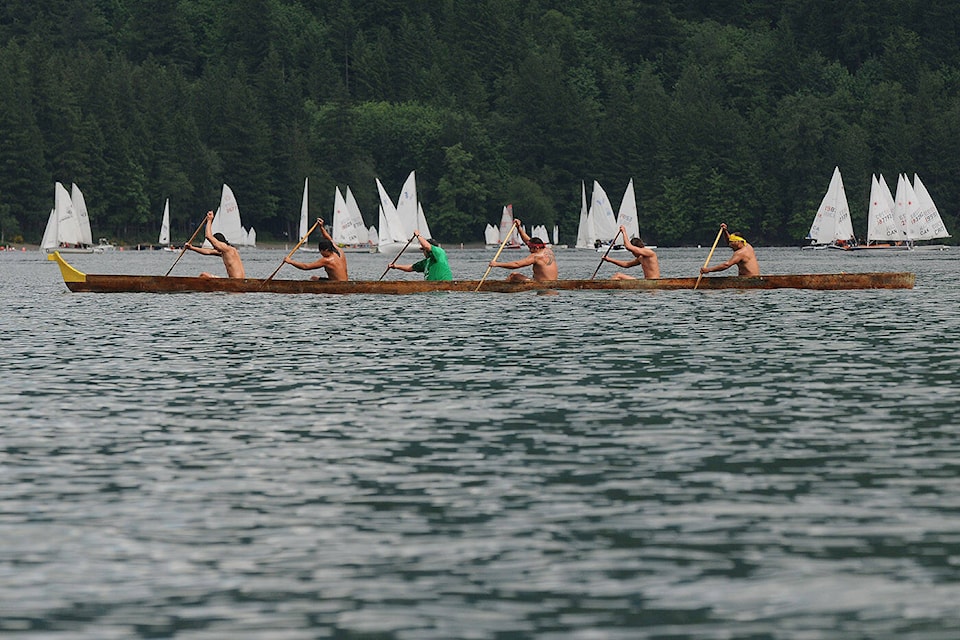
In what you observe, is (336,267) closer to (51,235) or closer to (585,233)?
(51,235)

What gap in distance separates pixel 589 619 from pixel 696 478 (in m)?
4.89

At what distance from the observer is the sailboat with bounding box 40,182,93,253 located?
412 feet

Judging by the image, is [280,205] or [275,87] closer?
[280,205]

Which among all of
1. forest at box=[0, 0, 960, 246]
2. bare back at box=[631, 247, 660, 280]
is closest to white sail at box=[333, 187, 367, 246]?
forest at box=[0, 0, 960, 246]

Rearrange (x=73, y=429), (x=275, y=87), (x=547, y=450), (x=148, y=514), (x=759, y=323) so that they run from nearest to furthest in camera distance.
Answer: (x=148, y=514)
(x=547, y=450)
(x=73, y=429)
(x=759, y=323)
(x=275, y=87)

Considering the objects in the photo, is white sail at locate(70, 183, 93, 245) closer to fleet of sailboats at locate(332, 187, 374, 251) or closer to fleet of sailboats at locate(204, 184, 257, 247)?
fleet of sailboats at locate(204, 184, 257, 247)

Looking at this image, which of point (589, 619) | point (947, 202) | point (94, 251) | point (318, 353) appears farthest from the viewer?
point (947, 202)

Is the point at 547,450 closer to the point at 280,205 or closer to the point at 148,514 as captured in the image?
the point at 148,514

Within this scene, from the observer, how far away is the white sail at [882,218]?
120512mm

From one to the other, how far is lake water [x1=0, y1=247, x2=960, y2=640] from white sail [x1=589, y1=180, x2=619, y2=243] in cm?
9946

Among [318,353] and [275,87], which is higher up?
[275,87]

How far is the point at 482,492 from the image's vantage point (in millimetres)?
14523

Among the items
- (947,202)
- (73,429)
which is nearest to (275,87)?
(947,202)

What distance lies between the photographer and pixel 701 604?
10.7m
